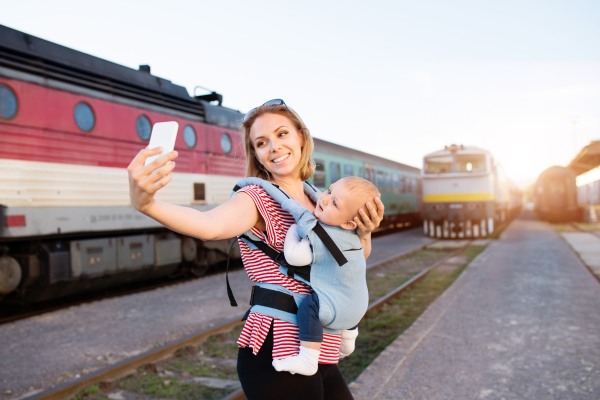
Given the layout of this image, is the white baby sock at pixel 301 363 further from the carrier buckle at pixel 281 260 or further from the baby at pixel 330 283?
the carrier buckle at pixel 281 260

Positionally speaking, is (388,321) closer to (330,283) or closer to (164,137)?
(330,283)

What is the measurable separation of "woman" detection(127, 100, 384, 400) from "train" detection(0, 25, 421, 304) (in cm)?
422

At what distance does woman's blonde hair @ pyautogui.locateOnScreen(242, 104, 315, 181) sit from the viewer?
6.29ft

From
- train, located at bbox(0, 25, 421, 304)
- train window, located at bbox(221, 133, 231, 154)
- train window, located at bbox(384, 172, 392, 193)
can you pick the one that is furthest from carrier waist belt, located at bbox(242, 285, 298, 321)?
train window, located at bbox(384, 172, 392, 193)

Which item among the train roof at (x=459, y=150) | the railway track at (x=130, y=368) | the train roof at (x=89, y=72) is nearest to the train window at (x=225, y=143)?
the train roof at (x=89, y=72)

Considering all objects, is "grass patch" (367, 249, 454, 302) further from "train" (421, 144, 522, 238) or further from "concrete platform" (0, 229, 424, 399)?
"train" (421, 144, 522, 238)

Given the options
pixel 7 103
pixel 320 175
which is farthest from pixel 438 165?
pixel 7 103

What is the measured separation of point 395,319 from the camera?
655 cm

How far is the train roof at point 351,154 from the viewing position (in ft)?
49.6

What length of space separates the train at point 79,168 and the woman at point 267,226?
4.22m

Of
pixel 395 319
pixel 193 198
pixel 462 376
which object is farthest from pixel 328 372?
pixel 193 198

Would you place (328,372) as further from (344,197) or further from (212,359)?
(212,359)

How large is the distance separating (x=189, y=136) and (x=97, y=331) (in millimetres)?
4751

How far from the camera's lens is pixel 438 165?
1875 cm
